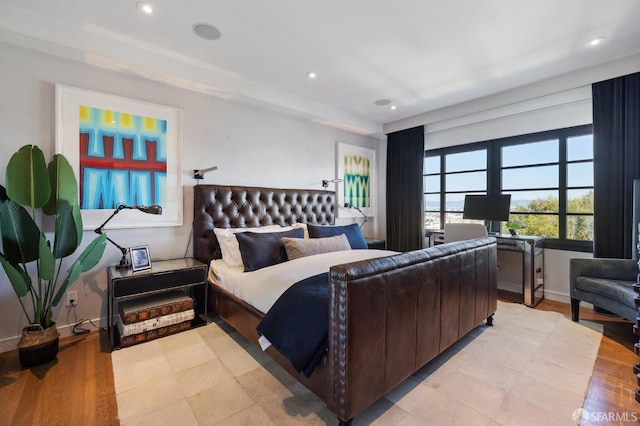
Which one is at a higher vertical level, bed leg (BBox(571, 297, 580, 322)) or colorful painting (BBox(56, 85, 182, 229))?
colorful painting (BBox(56, 85, 182, 229))

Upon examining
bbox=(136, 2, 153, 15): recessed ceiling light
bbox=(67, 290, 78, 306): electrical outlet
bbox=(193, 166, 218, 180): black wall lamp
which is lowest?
bbox=(67, 290, 78, 306): electrical outlet

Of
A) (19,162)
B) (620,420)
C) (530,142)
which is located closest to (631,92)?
(530,142)

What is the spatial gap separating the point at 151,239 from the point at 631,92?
5020 millimetres

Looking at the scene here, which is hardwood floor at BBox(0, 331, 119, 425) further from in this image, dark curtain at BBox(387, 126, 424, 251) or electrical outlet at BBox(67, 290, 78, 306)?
dark curtain at BBox(387, 126, 424, 251)

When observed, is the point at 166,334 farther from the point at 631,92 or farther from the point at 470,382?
the point at 631,92

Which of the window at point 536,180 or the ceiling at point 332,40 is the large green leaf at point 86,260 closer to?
the ceiling at point 332,40

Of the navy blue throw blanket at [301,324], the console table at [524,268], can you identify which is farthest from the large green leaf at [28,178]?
the console table at [524,268]

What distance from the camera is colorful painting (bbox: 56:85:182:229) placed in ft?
8.13

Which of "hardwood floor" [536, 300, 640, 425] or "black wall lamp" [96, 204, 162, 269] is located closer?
"hardwood floor" [536, 300, 640, 425]

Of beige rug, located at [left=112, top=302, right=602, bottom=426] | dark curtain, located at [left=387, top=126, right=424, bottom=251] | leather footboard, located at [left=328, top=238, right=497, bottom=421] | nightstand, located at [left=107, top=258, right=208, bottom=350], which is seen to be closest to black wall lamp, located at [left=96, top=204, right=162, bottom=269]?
nightstand, located at [left=107, top=258, right=208, bottom=350]

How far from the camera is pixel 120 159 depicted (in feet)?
8.79

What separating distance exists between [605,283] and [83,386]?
4343 millimetres

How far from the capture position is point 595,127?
3.02 metres

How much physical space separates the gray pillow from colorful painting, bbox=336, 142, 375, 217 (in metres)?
1.54
